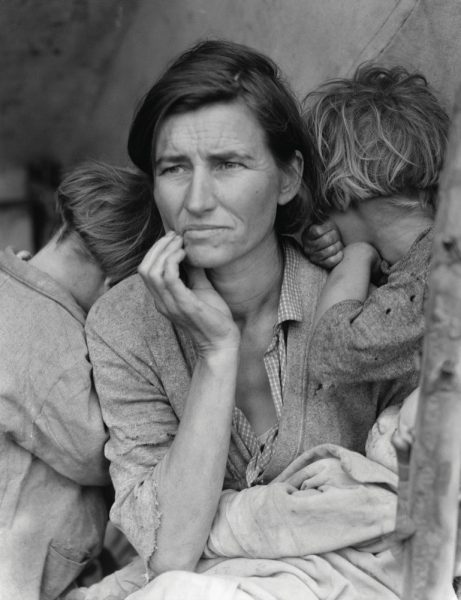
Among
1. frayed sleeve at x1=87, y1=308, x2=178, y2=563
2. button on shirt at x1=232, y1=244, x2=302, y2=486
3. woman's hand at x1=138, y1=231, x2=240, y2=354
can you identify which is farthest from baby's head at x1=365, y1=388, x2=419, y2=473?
frayed sleeve at x1=87, y1=308, x2=178, y2=563

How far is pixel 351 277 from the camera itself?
2.57 metres

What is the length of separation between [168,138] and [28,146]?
1.68 meters

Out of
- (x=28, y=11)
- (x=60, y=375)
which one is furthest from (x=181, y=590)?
(x=28, y=11)

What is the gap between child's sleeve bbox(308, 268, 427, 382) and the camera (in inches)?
91.4

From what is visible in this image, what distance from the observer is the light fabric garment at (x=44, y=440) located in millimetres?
2643

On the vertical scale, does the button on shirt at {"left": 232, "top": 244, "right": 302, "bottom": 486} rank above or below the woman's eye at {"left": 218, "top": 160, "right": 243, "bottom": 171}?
below

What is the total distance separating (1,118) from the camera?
393 cm

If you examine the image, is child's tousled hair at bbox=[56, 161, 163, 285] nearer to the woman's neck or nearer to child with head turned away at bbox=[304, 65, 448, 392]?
the woman's neck

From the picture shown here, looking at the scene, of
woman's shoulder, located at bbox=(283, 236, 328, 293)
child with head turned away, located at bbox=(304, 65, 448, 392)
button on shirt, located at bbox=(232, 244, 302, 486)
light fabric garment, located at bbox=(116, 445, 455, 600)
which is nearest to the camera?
light fabric garment, located at bbox=(116, 445, 455, 600)

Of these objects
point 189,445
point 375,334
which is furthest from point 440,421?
point 189,445

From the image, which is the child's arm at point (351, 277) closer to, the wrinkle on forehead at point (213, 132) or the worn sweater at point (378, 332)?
the worn sweater at point (378, 332)

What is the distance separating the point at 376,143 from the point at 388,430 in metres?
0.68

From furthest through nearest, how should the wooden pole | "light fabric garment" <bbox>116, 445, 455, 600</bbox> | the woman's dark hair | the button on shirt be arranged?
the button on shirt
the woman's dark hair
"light fabric garment" <bbox>116, 445, 455, 600</bbox>
the wooden pole

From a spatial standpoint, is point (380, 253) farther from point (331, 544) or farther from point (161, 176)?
point (331, 544)
